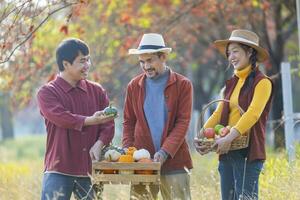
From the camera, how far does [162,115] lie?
8.03m

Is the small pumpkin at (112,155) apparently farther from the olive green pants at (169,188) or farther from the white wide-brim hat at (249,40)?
the white wide-brim hat at (249,40)

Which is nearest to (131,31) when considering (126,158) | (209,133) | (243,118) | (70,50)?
(70,50)

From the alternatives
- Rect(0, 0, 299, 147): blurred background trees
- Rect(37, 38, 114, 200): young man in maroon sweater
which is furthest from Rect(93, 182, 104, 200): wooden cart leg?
Rect(0, 0, 299, 147): blurred background trees

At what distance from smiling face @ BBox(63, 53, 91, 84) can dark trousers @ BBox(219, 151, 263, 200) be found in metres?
1.29

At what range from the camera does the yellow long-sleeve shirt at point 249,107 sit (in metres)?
7.86

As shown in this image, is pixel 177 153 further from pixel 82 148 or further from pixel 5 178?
pixel 5 178

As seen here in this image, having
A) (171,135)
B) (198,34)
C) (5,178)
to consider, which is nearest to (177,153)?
(171,135)

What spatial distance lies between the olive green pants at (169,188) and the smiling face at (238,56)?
970 millimetres

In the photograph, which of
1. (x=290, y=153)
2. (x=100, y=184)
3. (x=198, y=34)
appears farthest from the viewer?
(x=198, y=34)

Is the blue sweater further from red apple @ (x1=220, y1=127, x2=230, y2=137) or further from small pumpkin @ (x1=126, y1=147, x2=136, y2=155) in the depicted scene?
red apple @ (x1=220, y1=127, x2=230, y2=137)

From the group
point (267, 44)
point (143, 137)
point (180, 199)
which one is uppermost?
point (267, 44)

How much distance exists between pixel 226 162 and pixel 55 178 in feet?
4.45

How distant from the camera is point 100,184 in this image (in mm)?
7789

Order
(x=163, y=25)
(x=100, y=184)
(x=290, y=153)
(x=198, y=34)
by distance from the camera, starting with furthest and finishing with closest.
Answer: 1. (x=198, y=34)
2. (x=163, y=25)
3. (x=290, y=153)
4. (x=100, y=184)
